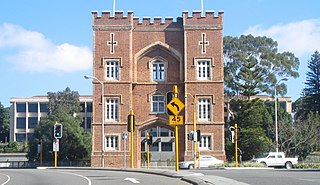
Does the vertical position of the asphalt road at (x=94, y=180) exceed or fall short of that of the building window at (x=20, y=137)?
it falls short

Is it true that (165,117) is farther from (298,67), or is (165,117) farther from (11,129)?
(11,129)

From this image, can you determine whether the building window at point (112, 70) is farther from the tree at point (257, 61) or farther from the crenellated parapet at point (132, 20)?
the tree at point (257, 61)

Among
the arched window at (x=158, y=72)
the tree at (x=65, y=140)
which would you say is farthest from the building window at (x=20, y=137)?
the arched window at (x=158, y=72)

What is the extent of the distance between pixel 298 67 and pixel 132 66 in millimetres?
34112

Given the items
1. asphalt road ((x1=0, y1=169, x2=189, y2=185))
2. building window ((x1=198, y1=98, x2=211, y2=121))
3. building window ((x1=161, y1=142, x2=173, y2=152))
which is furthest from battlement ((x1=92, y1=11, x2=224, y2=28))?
building window ((x1=161, y1=142, x2=173, y2=152))

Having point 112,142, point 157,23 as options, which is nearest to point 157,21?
point 157,23

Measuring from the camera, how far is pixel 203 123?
191 feet

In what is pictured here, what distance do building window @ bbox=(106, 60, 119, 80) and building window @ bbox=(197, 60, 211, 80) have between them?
845cm

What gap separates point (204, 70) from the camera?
5900 cm

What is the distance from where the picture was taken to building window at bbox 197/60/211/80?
193 feet

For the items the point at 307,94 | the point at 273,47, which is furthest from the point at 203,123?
the point at 307,94

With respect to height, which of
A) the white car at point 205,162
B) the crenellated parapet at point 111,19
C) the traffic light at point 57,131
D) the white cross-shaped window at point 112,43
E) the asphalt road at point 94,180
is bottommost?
the white car at point 205,162

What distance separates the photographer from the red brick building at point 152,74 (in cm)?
5812

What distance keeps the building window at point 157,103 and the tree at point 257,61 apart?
21.5m
